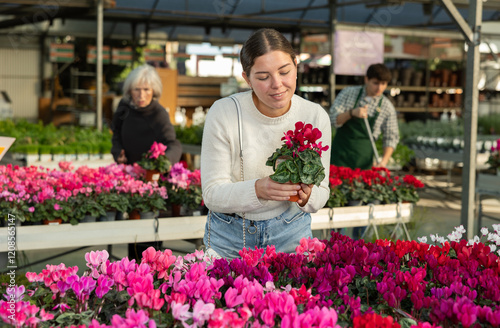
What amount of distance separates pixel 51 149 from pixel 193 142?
8.14 feet

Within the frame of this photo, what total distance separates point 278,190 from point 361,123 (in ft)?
9.26

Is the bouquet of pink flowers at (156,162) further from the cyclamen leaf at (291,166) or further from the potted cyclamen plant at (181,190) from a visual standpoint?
the cyclamen leaf at (291,166)

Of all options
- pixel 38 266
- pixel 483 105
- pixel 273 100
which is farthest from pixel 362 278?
pixel 483 105

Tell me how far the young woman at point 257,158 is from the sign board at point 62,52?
13508 millimetres

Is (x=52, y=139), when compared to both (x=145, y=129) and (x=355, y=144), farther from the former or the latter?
Answer: (x=355, y=144)

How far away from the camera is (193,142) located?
8234 millimetres

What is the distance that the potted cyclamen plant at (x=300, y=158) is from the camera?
176 cm

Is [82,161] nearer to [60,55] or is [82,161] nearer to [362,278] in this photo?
[362,278]

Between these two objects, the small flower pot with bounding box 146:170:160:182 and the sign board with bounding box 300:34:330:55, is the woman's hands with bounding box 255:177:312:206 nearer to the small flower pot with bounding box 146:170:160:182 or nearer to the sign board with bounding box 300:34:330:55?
the small flower pot with bounding box 146:170:160:182

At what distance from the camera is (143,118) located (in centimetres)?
410

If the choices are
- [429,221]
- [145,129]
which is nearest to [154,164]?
[145,129]

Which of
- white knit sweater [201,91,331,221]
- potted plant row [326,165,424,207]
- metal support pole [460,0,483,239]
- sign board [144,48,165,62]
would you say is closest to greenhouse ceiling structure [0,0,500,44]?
sign board [144,48,165,62]

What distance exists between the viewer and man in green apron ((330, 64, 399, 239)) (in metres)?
4.48

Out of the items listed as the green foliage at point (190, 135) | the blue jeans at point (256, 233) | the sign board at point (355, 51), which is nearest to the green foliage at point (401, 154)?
the sign board at point (355, 51)
